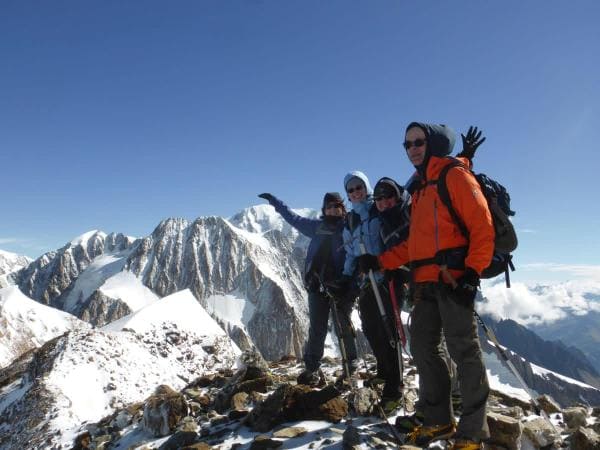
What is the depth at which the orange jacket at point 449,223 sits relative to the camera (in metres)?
4.43

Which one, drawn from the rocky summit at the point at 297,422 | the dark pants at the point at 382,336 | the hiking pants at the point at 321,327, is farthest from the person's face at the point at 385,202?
the rocky summit at the point at 297,422

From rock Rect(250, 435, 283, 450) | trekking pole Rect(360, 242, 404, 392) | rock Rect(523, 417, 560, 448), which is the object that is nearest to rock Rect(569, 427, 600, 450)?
rock Rect(523, 417, 560, 448)

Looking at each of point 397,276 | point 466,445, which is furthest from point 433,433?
point 397,276

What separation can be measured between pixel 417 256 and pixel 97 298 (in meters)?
193

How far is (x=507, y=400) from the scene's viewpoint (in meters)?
8.11

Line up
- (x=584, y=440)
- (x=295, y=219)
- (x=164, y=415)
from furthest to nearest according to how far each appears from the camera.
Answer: (x=295, y=219)
(x=164, y=415)
(x=584, y=440)

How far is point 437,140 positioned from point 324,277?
4258 millimetres

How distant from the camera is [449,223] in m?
4.86

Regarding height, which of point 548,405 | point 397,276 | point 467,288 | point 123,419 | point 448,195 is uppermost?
point 448,195

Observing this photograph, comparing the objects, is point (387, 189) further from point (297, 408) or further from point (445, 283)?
point (297, 408)

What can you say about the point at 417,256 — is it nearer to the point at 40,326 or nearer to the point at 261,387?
A: the point at 261,387

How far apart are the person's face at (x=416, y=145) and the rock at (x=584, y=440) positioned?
464 centimetres

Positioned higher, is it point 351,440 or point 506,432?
point 351,440

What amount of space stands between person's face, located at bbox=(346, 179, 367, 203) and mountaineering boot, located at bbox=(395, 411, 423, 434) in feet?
12.8
